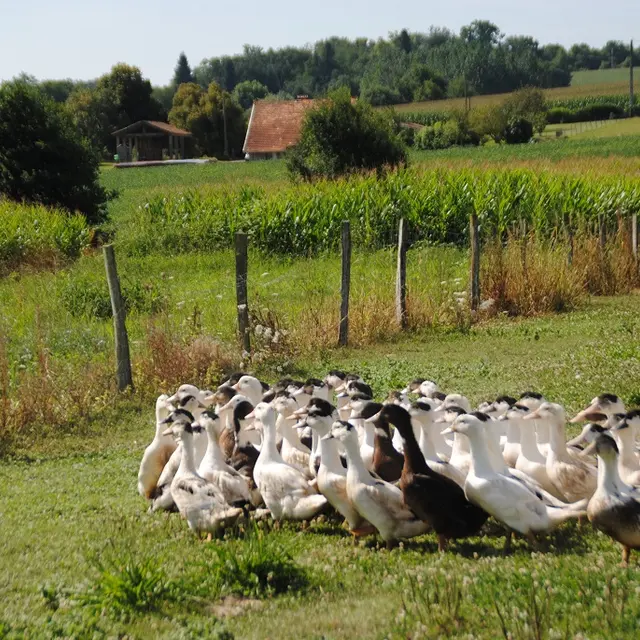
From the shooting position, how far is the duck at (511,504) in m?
6.69

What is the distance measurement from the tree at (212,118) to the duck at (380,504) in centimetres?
8750

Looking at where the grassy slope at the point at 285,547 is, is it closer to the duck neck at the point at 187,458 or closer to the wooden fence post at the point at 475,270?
the duck neck at the point at 187,458

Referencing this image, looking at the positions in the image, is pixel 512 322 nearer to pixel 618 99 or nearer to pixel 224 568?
pixel 224 568

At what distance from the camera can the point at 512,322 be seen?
17.0 m

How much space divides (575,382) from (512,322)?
5048mm

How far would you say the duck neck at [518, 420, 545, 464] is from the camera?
26.1ft

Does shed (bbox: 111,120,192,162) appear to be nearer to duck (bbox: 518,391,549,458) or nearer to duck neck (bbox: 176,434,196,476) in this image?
duck (bbox: 518,391,549,458)

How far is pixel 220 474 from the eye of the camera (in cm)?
785

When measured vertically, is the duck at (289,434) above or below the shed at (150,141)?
below

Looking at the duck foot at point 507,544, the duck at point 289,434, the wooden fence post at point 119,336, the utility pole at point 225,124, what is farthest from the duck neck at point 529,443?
the utility pole at point 225,124

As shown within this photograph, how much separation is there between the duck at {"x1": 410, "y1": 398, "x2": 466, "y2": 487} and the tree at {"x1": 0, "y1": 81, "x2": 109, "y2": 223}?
24.2 metres

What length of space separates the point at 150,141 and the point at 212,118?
34.6ft

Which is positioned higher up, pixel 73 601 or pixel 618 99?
pixel 618 99

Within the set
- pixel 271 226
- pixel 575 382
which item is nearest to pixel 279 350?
pixel 575 382
